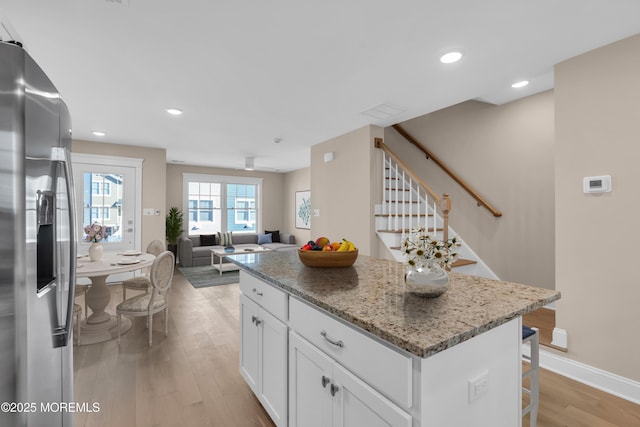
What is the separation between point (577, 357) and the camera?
7.41 ft

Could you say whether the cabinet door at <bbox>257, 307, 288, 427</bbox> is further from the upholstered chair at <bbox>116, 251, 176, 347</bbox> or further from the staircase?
the staircase

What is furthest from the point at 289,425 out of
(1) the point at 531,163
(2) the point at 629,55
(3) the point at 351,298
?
(1) the point at 531,163

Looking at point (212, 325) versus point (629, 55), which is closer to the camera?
point (629, 55)

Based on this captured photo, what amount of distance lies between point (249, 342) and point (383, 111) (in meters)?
2.86

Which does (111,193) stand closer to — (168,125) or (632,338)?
(168,125)

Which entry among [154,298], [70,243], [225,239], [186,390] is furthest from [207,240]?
[70,243]

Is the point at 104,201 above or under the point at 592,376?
above

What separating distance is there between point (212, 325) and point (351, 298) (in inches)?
108

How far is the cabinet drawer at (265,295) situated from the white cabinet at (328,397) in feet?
0.53

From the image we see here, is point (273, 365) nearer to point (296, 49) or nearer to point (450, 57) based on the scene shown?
point (296, 49)

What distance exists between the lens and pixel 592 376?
216 centimetres

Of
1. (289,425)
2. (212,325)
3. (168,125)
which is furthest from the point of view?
(168,125)

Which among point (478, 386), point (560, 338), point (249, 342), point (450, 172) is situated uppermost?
point (450, 172)

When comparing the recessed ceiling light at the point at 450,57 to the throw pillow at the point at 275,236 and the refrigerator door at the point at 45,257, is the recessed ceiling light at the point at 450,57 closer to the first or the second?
the refrigerator door at the point at 45,257
